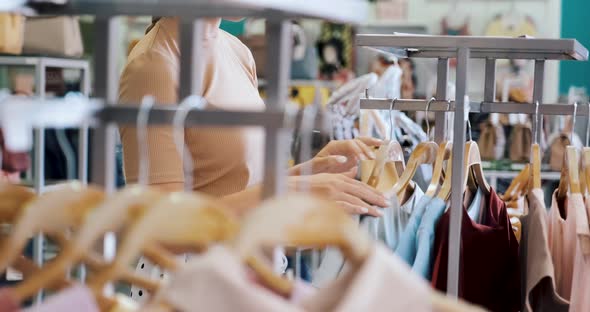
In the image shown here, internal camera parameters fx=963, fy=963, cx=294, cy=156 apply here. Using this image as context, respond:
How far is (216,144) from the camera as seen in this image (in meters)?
1.89

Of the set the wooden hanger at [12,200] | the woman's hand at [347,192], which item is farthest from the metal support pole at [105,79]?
the woman's hand at [347,192]

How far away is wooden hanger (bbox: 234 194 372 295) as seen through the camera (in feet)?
2.77

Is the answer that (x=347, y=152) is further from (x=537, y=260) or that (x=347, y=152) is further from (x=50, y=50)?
(x=50, y=50)

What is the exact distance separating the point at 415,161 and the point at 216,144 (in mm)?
414

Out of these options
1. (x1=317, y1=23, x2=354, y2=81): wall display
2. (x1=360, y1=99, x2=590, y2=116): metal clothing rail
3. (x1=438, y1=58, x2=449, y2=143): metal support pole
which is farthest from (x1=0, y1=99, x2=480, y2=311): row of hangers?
(x1=317, y1=23, x2=354, y2=81): wall display

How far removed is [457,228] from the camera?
1.76 metres

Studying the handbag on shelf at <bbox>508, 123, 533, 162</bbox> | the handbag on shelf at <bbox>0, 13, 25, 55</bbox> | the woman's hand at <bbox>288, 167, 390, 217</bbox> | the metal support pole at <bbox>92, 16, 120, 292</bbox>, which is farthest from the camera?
the handbag on shelf at <bbox>508, 123, 533, 162</bbox>

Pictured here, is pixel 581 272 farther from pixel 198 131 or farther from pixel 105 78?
pixel 105 78

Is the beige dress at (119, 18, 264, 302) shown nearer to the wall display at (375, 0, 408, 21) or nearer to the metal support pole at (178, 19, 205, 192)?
the metal support pole at (178, 19, 205, 192)

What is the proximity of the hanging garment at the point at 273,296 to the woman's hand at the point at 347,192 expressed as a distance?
0.66 meters

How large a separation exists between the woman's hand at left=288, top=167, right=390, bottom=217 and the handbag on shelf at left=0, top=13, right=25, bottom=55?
3219mm

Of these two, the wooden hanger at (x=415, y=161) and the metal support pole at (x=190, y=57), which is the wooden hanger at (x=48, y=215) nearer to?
the metal support pole at (x=190, y=57)

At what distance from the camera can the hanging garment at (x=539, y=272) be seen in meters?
A: 1.76

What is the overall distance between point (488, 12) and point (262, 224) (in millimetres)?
6715
